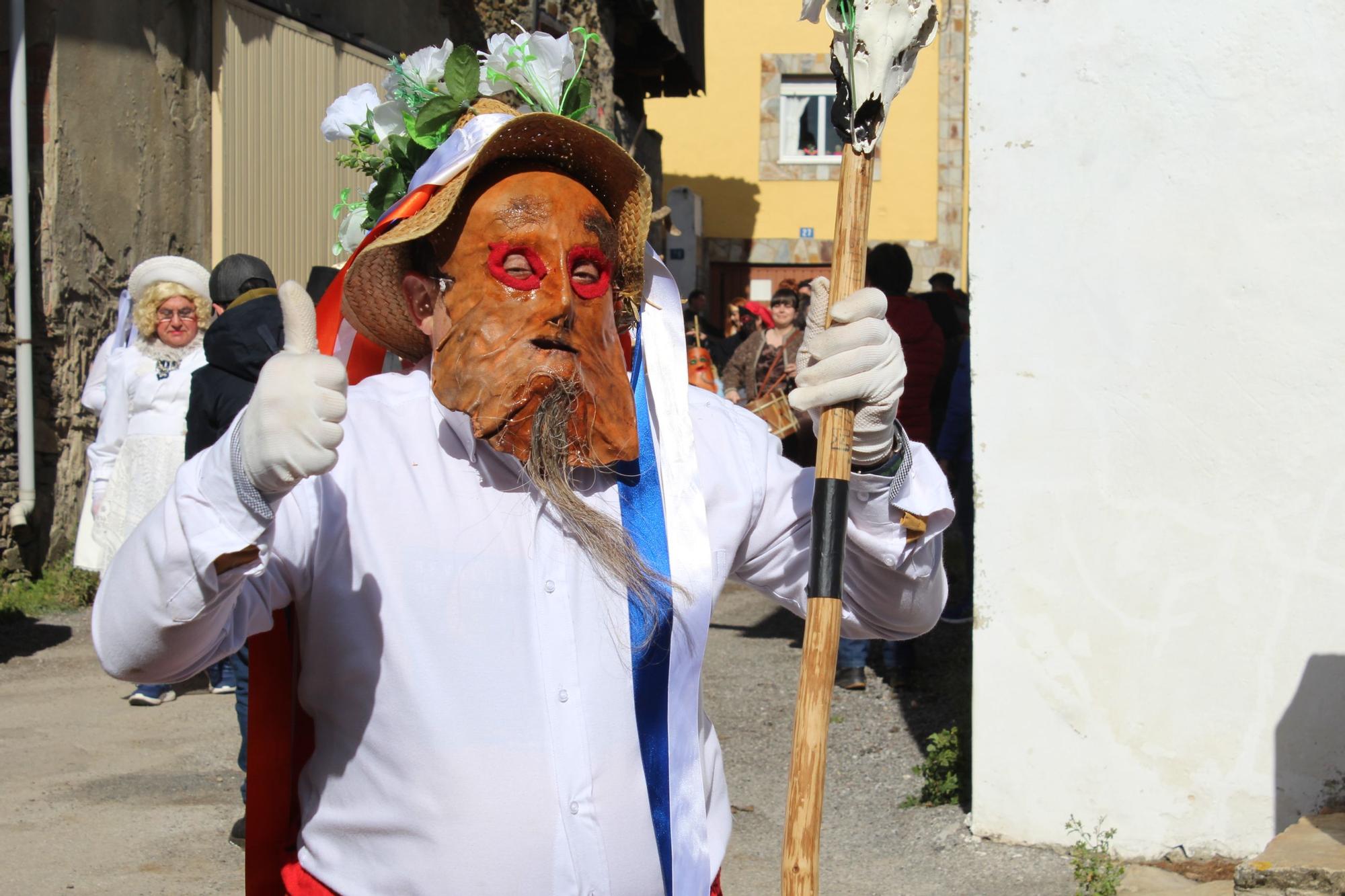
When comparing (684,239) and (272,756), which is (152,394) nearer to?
(272,756)

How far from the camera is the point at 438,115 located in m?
2.58

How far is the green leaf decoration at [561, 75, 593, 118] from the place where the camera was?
2615 millimetres

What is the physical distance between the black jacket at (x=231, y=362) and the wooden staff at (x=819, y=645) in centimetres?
292

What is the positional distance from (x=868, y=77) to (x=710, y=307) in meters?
18.8

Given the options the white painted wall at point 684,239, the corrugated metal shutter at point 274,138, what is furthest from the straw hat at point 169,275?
the white painted wall at point 684,239

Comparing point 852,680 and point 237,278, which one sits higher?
point 237,278

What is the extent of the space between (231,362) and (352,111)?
6.76ft

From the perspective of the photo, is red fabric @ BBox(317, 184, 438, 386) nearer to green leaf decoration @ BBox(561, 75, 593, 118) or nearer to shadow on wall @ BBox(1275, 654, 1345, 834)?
green leaf decoration @ BBox(561, 75, 593, 118)

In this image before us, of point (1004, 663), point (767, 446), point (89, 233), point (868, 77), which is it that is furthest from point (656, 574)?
point (89, 233)

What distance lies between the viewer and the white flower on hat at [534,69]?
101 inches

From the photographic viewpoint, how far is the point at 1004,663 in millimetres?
4496

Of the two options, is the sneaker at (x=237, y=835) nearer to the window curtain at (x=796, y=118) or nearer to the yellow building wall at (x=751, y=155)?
the yellow building wall at (x=751, y=155)

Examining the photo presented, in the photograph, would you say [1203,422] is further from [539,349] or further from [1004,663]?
[539,349]

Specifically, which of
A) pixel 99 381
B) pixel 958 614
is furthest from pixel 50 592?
pixel 958 614
